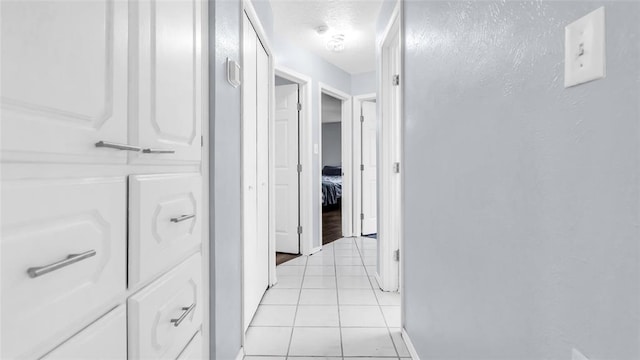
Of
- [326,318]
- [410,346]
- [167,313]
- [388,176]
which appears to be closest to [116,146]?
[167,313]

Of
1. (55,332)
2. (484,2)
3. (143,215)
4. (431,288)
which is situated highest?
(484,2)

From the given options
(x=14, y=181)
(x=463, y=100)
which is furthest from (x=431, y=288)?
(x=14, y=181)

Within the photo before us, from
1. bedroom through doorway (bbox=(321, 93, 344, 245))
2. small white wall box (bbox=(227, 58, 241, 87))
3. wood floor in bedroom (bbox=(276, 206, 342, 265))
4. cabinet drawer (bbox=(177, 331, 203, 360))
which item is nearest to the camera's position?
cabinet drawer (bbox=(177, 331, 203, 360))

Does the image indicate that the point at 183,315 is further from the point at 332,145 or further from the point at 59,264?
the point at 332,145

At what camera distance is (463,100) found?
1.14 m

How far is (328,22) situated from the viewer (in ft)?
10.6

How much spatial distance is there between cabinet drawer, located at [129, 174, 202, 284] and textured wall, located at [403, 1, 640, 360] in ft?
3.12

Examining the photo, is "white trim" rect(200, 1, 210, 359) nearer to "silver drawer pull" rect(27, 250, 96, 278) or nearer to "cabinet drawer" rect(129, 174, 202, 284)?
"cabinet drawer" rect(129, 174, 202, 284)

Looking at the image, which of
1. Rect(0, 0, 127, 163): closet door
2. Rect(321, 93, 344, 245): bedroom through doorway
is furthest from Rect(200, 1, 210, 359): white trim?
Rect(321, 93, 344, 245): bedroom through doorway

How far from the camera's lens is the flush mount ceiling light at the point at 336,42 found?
3.53 metres

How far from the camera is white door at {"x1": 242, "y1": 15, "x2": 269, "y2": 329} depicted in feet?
6.73

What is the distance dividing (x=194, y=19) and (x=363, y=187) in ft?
13.3

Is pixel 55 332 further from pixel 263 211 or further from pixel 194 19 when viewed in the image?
pixel 263 211

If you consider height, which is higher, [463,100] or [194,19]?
[194,19]
